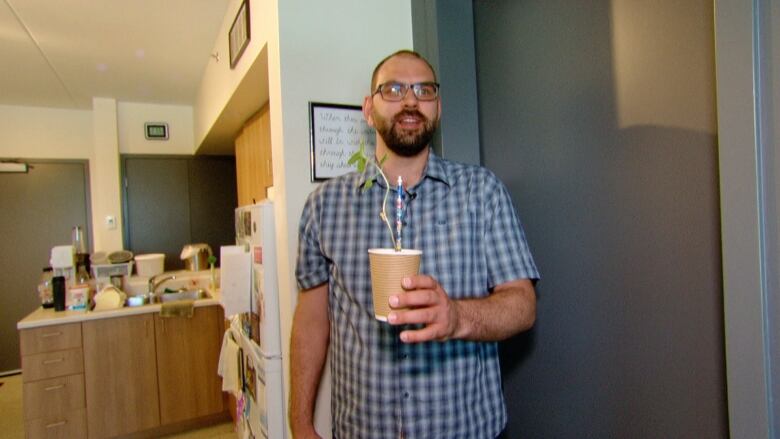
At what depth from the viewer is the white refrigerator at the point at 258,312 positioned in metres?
1.54

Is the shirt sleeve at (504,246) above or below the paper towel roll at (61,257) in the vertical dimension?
above

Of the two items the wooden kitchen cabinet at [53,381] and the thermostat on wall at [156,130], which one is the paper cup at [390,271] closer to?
the wooden kitchen cabinet at [53,381]

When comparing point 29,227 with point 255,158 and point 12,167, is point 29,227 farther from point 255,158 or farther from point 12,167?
point 255,158

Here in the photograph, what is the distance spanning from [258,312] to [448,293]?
957 mm

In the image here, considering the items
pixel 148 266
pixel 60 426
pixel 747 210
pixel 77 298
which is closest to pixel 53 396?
pixel 60 426

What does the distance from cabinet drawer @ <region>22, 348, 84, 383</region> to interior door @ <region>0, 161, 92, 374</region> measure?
7.05ft

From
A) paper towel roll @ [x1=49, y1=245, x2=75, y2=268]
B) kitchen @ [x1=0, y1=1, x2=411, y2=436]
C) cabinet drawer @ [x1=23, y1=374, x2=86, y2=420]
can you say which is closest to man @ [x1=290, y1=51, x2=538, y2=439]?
kitchen @ [x1=0, y1=1, x2=411, y2=436]

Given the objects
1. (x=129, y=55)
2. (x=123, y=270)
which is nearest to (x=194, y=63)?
(x=129, y=55)

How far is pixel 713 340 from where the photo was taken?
801 millimetres

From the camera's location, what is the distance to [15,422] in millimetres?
3217

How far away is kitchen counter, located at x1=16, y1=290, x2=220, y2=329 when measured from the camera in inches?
98.0

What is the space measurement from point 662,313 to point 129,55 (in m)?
3.51

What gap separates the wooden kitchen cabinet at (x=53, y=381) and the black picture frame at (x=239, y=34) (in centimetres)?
197

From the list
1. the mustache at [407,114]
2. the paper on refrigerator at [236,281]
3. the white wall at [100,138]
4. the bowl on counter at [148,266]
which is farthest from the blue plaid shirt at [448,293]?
the white wall at [100,138]
